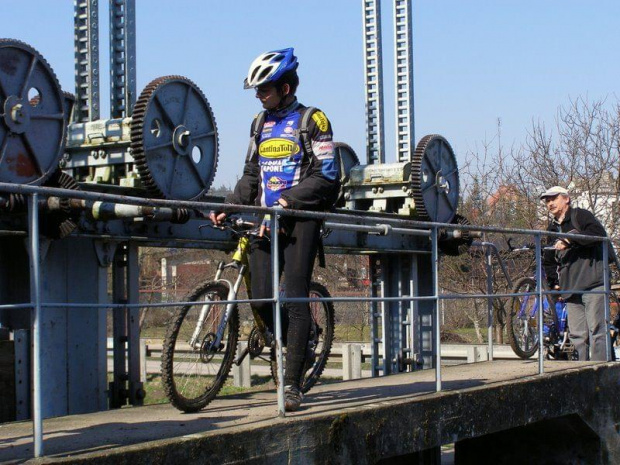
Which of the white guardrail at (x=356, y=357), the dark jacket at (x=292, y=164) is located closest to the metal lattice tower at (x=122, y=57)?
the dark jacket at (x=292, y=164)

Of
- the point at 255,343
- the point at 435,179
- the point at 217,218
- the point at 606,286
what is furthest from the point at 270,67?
the point at 435,179

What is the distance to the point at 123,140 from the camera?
8312mm

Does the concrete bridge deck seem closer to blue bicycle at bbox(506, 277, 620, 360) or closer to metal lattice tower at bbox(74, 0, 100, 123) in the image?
blue bicycle at bbox(506, 277, 620, 360)

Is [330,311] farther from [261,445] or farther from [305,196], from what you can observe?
[261,445]

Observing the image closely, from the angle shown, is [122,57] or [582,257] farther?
[582,257]

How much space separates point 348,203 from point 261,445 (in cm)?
638

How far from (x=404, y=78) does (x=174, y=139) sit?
171 inches

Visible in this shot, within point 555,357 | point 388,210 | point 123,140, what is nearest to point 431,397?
point 123,140

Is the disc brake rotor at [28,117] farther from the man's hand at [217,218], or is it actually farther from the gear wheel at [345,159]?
the gear wheel at [345,159]

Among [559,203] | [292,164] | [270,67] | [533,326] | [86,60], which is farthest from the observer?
[533,326]

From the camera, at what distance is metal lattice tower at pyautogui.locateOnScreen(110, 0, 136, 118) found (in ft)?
29.2

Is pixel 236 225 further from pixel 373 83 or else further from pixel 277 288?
pixel 373 83

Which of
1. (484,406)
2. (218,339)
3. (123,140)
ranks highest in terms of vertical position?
(123,140)

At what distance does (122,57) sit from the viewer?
8961mm
